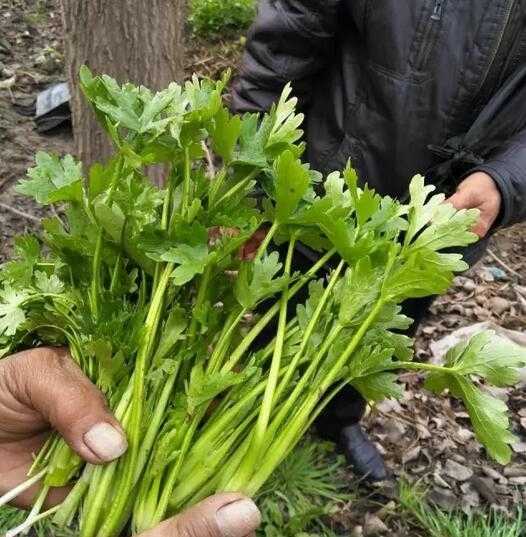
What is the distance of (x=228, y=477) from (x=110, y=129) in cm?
62

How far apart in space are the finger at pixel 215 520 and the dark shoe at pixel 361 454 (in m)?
1.42

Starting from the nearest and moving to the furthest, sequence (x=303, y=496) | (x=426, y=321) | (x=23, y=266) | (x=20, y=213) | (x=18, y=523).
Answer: (x=23, y=266), (x=18, y=523), (x=303, y=496), (x=20, y=213), (x=426, y=321)

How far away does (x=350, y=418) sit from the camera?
8.14 feet

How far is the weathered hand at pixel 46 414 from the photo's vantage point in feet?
3.70

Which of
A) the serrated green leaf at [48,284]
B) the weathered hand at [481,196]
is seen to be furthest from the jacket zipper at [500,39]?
the serrated green leaf at [48,284]

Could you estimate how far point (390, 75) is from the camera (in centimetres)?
174

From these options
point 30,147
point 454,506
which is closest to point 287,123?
point 454,506

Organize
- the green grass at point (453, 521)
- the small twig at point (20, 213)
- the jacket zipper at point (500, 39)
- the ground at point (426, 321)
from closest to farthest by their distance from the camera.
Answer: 1. the jacket zipper at point (500, 39)
2. the green grass at point (453, 521)
3. the ground at point (426, 321)
4. the small twig at point (20, 213)

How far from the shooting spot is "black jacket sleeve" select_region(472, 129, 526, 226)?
5.47 ft

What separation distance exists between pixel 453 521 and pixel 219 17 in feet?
11.5

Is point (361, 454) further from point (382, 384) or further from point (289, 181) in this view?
point (289, 181)

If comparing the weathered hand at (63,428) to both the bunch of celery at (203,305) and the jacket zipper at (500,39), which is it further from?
the jacket zipper at (500,39)

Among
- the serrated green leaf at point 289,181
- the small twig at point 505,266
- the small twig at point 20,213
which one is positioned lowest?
the small twig at point 505,266

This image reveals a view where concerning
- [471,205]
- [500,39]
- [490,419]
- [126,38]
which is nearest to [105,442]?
[490,419]
